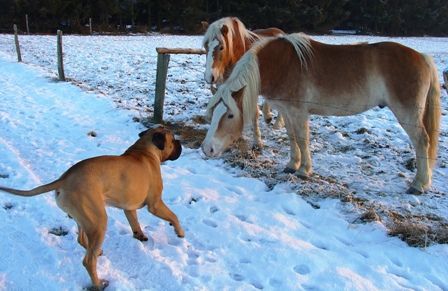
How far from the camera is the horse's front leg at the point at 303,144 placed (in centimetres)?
544

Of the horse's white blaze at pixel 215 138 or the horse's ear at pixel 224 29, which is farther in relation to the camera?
the horse's ear at pixel 224 29

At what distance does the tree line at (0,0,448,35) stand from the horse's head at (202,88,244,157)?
30.4 metres

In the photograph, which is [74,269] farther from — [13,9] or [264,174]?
[13,9]

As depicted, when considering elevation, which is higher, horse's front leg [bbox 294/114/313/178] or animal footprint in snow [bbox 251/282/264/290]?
horse's front leg [bbox 294/114/313/178]

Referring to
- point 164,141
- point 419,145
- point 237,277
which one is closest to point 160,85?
point 164,141

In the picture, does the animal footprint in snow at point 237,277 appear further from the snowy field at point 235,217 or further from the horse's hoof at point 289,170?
the horse's hoof at point 289,170

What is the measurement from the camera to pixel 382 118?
8.40m

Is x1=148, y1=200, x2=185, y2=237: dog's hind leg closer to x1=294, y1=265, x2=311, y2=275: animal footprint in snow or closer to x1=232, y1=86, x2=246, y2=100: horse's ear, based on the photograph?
x1=294, y1=265, x2=311, y2=275: animal footprint in snow

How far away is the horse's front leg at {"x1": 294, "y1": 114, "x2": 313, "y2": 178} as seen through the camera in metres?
5.44

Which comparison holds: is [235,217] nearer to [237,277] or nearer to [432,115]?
[237,277]

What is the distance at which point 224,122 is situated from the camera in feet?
17.0

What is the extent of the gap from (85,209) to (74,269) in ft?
2.33

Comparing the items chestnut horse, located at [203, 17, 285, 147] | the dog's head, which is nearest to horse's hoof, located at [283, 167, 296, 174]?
chestnut horse, located at [203, 17, 285, 147]

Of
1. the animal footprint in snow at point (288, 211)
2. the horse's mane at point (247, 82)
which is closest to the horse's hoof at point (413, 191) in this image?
the animal footprint in snow at point (288, 211)
